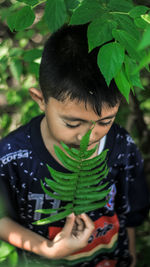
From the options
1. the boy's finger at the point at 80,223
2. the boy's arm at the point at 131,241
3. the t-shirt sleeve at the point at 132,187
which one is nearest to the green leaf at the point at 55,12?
the t-shirt sleeve at the point at 132,187

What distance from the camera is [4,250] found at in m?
1.46

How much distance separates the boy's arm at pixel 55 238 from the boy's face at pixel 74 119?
42 cm

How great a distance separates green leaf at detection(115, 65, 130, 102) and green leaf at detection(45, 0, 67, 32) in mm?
303

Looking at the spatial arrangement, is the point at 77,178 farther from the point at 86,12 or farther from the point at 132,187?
the point at 132,187

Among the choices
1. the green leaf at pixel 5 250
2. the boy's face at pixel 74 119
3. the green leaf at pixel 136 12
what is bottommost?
the green leaf at pixel 5 250

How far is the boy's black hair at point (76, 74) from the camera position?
1135mm

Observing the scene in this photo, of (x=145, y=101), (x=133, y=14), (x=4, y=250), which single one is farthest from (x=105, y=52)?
(x=145, y=101)

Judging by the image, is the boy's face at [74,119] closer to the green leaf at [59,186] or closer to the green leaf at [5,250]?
the green leaf at [59,186]

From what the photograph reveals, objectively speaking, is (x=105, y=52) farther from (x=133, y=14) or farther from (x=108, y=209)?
(x=108, y=209)

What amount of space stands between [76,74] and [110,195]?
840 mm

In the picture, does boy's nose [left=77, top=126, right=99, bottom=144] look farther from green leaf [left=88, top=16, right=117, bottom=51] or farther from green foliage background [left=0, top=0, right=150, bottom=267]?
green foliage background [left=0, top=0, right=150, bottom=267]

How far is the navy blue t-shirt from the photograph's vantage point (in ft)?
4.93

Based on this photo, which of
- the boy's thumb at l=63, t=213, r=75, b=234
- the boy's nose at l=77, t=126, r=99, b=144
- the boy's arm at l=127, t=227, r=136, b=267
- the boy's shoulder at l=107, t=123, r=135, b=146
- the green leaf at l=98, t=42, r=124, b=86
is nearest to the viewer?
the green leaf at l=98, t=42, r=124, b=86

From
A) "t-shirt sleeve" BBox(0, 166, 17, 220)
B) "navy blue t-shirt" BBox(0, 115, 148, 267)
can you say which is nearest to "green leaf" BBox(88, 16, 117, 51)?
"navy blue t-shirt" BBox(0, 115, 148, 267)
